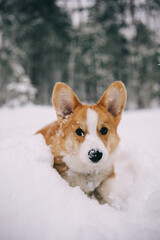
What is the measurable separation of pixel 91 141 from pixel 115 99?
2.80ft

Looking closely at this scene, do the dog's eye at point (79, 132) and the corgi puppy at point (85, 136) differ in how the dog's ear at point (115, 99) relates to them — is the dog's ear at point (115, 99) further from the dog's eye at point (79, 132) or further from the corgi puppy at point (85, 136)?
the dog's eye at point (79, 132)

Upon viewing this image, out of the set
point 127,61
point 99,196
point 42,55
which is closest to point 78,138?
point 99,196

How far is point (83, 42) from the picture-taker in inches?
516

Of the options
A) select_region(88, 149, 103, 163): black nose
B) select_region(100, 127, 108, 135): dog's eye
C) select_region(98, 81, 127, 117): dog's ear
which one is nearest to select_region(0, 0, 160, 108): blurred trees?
select_region(98, 81, 127, 117): dog's ear

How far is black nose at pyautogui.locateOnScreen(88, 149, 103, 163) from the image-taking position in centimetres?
164

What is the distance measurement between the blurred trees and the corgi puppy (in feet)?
30.4

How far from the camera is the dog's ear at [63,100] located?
211cm

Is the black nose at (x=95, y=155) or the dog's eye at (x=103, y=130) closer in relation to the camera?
the black nose at (x=95, y=155)

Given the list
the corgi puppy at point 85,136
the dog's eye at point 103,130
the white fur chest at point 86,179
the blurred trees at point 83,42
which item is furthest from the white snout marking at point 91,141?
the blurred trees at point 83,42

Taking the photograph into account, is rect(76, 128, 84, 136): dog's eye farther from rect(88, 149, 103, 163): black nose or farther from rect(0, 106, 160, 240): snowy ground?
rect(0, 106, 160, 240): snowy ground

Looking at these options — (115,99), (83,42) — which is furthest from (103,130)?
(83,42)

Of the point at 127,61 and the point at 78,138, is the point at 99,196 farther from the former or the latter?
the point at 127,61

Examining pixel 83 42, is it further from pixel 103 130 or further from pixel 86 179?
pixel 86 179

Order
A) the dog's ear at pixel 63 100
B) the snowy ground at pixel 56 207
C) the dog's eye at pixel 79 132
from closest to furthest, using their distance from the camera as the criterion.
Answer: the snowy ground at pixel 56 207
the dog's eye at pixel 79 132
the dog's ear at pixel 63 100
